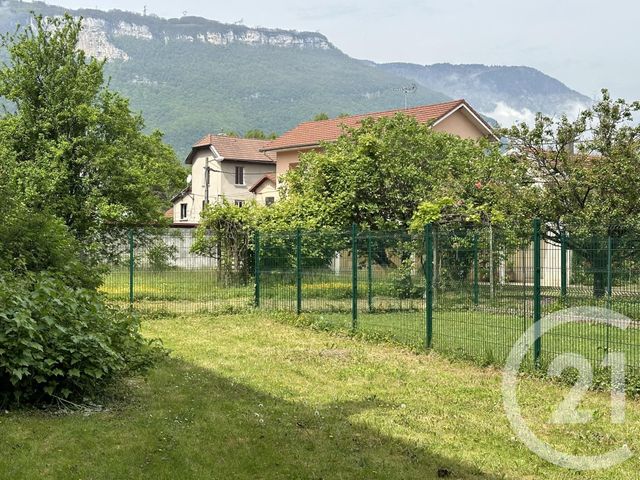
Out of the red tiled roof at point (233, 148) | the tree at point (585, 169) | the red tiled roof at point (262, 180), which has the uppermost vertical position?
the red tiled roof at point (233, 148)

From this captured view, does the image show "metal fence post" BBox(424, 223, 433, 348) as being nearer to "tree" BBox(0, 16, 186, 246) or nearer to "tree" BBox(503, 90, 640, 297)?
"tree" BBox(503, 90, 640, 297)

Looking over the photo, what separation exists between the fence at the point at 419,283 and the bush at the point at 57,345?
5.01 m

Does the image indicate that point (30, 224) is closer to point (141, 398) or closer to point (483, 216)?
point (141, 398)

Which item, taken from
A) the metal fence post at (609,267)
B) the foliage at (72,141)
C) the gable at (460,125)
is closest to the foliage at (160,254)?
the foliage at (72,141)

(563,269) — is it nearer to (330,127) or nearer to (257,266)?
(257,266)

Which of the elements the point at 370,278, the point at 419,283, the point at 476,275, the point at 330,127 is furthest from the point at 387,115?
the point at 476,275

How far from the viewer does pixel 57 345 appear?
726 centimetres

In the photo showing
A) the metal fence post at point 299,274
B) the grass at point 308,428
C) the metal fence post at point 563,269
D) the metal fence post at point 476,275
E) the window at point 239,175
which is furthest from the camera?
the window at point 239,175

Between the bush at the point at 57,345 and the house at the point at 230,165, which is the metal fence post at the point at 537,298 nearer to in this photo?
the bush at the point at 57,345

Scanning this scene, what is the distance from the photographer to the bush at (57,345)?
23.0 ft

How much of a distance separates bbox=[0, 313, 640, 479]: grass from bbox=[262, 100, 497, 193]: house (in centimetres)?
→ 2486

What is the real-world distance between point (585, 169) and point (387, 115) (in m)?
15.6

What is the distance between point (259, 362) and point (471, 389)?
128 inches

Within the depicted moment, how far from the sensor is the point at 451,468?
596cm
